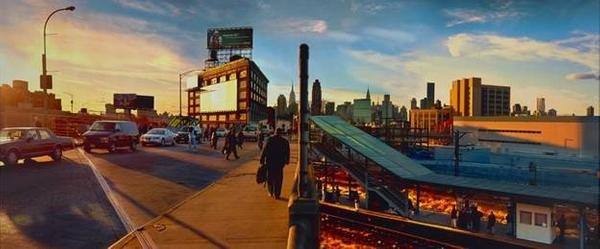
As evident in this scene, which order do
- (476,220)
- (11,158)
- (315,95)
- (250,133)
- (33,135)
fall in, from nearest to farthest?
(476,220) → (11,158) → (33,135) → (315,95) → (250,133)

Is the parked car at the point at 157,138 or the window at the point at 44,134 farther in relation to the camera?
the parked car at the point at 157,138

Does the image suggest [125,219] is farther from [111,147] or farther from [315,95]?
[111,147]

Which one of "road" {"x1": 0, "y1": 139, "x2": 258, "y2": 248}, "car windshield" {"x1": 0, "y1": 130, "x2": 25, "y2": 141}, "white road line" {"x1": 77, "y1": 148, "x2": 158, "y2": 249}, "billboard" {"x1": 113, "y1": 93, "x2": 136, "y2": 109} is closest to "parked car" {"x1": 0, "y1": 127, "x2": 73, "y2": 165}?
"car windshield" {"x1": 0, "y1": 130, "x2": 25, "y2": 141}

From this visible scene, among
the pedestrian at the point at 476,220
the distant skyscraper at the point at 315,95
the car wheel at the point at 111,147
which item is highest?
the distant skyscraper at the point at 315,95

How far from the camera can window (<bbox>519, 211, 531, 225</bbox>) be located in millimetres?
7746

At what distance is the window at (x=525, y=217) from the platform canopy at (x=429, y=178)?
1.13 ft

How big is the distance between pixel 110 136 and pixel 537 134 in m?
20.4

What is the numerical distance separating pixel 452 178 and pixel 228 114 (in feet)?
332

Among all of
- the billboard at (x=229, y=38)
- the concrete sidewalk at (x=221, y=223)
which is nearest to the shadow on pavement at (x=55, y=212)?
the concrete sidewalk at (x=221, y=223)

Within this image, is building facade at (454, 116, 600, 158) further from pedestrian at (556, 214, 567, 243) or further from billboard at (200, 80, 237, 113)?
billboard at (200, 80, 237, 113)

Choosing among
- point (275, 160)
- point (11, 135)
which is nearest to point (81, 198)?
point (275, 160)

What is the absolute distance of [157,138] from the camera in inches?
1260

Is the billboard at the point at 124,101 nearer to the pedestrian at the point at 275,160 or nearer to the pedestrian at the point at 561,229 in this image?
the pedestrian at the point at 275,160

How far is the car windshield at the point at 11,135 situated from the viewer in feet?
54.9
